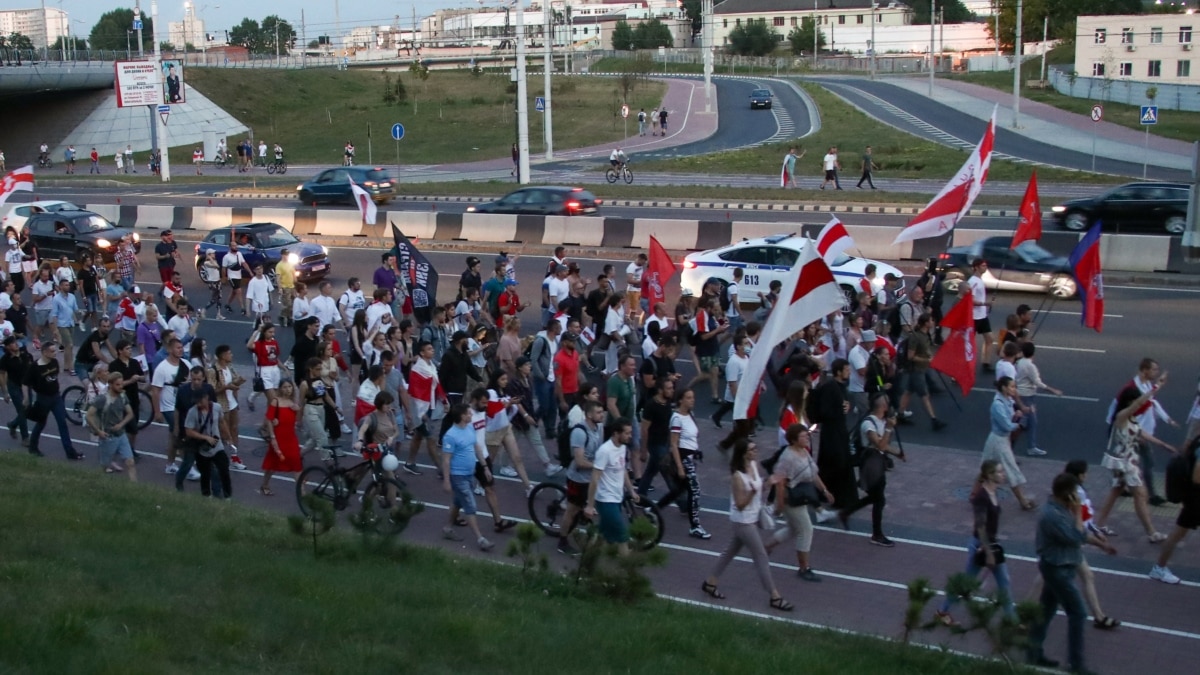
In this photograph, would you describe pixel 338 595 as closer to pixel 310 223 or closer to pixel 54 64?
pixel 310 223

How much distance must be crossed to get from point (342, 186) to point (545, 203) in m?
11.7

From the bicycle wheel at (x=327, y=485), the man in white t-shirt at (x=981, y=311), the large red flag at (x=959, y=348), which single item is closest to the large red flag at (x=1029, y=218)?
the man in white t-shirt at (x=981, y=311)

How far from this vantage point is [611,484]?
33.8 feet

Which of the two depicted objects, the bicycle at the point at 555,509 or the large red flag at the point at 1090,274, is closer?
the bicycle at the point at 555,509

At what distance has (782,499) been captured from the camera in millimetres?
10250

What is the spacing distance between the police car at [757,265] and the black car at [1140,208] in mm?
9827

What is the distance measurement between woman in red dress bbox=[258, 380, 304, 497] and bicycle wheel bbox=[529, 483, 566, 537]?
8.76 ft

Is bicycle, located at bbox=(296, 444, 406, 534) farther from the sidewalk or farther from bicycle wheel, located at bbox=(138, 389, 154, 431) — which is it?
the sidewalk

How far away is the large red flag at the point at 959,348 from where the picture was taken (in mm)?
13891

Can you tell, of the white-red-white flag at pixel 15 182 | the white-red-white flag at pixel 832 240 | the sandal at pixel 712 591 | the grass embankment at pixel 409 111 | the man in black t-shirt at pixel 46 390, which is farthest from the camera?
the grass embankment at pixel 409 111

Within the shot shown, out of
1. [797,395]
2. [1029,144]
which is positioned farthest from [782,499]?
[1029,144]


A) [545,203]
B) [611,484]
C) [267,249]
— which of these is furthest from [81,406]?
[545,203]

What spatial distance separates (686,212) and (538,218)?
6435 mm

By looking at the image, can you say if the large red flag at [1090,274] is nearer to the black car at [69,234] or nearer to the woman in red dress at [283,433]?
the woman in red dress at [283,433]
